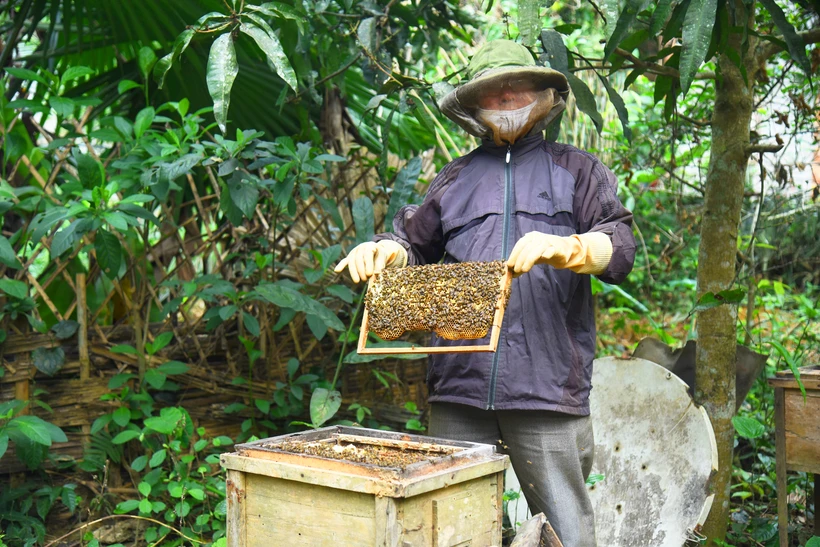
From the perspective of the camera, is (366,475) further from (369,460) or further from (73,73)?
(73,73)

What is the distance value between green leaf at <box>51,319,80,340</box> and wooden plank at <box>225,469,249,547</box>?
1805 mm

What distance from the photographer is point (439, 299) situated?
206 cm

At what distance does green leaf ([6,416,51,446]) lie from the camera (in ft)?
9.23

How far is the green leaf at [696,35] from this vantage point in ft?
6.59

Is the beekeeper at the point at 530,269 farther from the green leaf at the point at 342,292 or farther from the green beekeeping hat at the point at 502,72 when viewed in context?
the green leaf at the point at 342,292

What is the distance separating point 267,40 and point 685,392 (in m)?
2.00

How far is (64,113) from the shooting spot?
314 centimetres

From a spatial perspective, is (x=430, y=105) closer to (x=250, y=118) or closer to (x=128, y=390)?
(x=250, y=118)

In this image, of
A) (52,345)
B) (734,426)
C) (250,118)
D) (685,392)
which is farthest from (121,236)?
(734,426)

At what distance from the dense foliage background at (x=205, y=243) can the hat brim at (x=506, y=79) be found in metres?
0.52

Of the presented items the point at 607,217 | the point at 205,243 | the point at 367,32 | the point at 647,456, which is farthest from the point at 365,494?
the point at 205,243

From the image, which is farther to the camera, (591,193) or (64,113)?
(64,113)

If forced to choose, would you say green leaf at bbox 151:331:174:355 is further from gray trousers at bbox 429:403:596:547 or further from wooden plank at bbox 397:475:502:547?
wooden plank at bbox 397:475:502:547

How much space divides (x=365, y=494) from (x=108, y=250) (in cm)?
186
